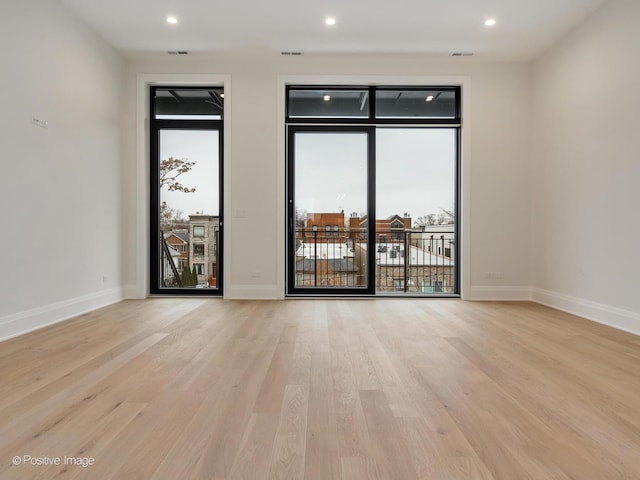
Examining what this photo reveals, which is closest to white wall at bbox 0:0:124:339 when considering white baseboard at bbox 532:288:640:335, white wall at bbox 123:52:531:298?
white wall at bbox 123:52:531:298

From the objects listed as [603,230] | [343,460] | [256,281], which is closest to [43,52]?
[256,281]

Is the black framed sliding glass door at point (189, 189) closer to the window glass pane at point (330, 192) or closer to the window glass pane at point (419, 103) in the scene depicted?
the window glass pane at point (330, 192)

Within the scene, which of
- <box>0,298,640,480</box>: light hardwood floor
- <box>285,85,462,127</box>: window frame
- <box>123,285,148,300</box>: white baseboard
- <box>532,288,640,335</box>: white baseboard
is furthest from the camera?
<box>285,85,462,127</box>: window frame

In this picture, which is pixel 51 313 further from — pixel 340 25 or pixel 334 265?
pixel 340 25

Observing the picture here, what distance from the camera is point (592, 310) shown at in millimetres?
3727

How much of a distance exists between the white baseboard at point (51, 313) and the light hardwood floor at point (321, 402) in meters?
0.13

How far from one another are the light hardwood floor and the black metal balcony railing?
1816mm

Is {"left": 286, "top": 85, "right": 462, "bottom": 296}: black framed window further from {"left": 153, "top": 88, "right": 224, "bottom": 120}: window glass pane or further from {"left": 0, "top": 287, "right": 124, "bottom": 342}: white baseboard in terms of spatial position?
{"left": 0, "top": 287, "right": 124, "bottom": 342}: white baseboard

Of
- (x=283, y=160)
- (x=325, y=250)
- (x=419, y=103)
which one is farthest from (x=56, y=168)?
(x=419, y=103)

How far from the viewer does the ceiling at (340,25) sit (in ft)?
12.1

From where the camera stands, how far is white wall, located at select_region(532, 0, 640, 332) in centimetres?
334

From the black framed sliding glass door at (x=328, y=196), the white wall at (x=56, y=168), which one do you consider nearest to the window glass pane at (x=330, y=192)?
the black framed sliding glass door at (x=328, y=196)

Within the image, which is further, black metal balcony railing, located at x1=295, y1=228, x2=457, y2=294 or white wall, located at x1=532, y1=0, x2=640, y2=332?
black metal balcony railing, located at x1=295, y1=228, x2=457, y2=294

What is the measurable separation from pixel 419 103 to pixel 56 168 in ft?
13.8
